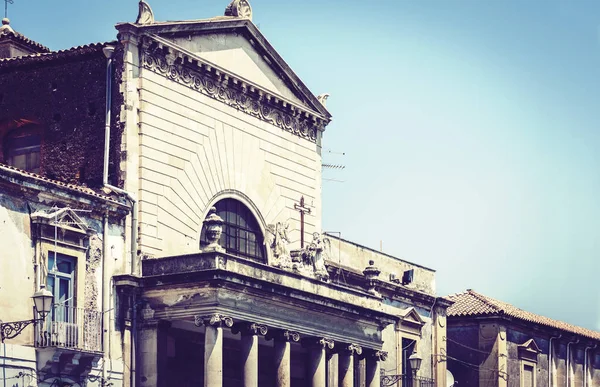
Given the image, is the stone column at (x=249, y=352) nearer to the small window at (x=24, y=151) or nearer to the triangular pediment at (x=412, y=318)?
the small window at (x=24, y=151)

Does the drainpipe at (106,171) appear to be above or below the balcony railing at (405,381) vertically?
above

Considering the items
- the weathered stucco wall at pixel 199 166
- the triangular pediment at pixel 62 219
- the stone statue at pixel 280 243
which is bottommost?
the triangular pediment at pixel 62 219

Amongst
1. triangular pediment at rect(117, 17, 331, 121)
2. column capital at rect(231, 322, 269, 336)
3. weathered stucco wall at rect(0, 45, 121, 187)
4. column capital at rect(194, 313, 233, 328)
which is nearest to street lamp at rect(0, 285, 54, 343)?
column capital at rect(194, 313, 233, 328)

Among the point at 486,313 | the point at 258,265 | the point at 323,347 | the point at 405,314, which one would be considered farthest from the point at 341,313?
the point at 486,313

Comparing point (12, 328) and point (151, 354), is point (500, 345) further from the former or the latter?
point (12, 328)

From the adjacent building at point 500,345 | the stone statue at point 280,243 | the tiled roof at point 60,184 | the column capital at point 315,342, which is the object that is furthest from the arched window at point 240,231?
the adjacent building at point 500,345

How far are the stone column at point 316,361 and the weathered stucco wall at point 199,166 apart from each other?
13.3ft

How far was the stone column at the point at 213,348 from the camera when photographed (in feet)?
115

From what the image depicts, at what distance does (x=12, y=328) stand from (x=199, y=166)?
908 cm

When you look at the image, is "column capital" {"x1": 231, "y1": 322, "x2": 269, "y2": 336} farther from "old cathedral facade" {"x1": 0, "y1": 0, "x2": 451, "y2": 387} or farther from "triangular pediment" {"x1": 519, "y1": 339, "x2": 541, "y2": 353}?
"triangular pediment" {"x1": 519, "y1": 339, "x2": 541, "y2": 353}

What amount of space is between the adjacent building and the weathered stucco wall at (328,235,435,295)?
3.69 metres

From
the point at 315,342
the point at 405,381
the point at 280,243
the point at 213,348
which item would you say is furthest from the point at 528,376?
the point at 213,348

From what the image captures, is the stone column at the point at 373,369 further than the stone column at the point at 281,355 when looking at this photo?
Yes

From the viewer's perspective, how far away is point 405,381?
158ft
